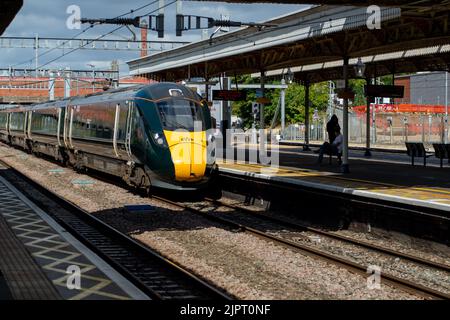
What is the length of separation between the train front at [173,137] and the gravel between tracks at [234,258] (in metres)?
0.98

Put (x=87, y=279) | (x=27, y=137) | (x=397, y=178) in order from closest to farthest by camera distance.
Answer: (x=87, y=279) < (x=397, y=178) < (x=27, y=137)

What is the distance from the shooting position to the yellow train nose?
649 inches

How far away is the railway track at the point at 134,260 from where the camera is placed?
28.2 ft

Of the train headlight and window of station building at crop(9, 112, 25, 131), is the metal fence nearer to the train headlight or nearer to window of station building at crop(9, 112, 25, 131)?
window of station building at crop(9, 112, 25, 131)

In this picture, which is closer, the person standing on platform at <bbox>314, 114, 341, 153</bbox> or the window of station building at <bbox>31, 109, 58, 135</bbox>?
the person standing on platform at <bbox>314, 114, 341, 153</bbox>

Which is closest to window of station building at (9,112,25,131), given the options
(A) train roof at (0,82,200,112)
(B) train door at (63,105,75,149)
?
(B) train door at (63,105,75,149)

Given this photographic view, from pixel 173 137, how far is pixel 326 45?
7.29 meters

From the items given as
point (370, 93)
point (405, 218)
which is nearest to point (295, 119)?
point (370, 93)

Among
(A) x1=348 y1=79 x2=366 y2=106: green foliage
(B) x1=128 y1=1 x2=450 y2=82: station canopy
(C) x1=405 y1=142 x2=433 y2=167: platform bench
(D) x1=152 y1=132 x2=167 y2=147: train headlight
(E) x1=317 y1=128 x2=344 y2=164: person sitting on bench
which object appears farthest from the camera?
(A) x1=348 y1=79 x2=366 y2=106: green foliage

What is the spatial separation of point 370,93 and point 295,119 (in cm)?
4639

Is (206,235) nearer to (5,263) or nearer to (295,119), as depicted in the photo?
(5,263)

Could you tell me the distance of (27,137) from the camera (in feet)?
126

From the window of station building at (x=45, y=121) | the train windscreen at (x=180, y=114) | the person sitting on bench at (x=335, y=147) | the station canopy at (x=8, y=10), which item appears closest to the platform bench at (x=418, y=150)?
the person sitting on bench at (x=335, y=147)

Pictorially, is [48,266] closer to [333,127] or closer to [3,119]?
[333,127]
